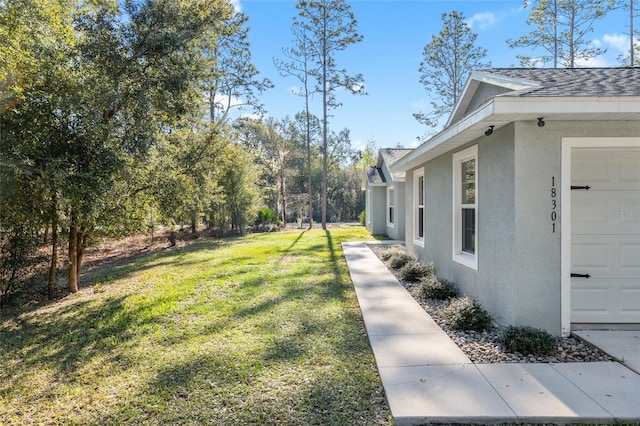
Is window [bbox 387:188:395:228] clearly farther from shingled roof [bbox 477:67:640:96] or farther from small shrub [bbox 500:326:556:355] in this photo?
small shrub [bbox 500:326:556:355]

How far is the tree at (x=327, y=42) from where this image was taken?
2161cm

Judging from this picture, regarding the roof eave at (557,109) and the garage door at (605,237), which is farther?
the garage door at (605,237)

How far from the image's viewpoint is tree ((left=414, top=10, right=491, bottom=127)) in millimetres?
21266

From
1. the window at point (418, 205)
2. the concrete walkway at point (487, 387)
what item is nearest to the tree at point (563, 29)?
the window at point (418, 205)

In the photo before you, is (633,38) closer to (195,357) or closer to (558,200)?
(558,200)

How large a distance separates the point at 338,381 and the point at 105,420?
2.01m

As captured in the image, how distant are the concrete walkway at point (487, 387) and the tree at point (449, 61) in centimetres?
2068

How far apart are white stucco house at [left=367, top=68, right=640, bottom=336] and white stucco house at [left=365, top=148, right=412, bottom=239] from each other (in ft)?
32.2

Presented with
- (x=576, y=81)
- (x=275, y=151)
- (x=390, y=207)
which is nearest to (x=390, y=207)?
(x=390, y=207)

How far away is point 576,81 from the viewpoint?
15.1ft

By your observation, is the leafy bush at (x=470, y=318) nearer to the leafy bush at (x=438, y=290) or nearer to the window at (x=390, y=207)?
the leafy bush at (x=438, y=290)

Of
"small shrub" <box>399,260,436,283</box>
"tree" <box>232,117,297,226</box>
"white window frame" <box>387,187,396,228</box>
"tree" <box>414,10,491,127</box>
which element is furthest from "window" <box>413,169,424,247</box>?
"tree" <box>232,117,297,226</box>

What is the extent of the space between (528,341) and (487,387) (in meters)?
1.04

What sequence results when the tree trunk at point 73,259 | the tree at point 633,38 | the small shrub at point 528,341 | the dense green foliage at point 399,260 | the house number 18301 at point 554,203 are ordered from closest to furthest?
the small shrub at point 528,341 → the house number 18301 at point 554,203 → the tree trunk at point 73,259 → the dense green foliage at point 399,260 → the tree at point 633,38
